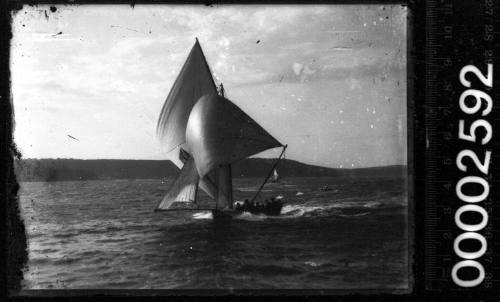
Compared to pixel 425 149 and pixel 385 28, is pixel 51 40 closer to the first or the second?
pixel 385 28

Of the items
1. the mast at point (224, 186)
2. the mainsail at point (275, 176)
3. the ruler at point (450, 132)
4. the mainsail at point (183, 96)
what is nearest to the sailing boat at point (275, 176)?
the mainsail at point (275, 176)

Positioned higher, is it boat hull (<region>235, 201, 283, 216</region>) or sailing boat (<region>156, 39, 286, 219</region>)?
sailing boat (<region>156, 39, 286, 219</region>)

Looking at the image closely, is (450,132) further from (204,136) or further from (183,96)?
(183,96)

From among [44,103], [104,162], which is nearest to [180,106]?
[104,162]

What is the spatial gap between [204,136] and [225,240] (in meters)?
0.60

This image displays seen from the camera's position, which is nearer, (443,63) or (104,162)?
(443,63)

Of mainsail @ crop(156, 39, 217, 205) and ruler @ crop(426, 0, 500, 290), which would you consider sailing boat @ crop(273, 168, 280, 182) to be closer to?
mainsail @ crop(156, 39, 217, 205)

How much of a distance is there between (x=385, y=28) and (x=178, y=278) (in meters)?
1.80

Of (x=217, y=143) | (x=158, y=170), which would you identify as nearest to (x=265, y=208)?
(x=217, y=143)

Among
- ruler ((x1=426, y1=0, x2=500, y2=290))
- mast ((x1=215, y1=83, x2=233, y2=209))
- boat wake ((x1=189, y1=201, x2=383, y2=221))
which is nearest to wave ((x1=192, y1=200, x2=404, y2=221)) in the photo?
boat wake ((x1=189, y1=201, x2=383, y2=221))

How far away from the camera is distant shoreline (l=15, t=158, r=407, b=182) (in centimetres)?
272

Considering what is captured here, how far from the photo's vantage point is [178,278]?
2.67 metres

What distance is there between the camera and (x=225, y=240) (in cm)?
273

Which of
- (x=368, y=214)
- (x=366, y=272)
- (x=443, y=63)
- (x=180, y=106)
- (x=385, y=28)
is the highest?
(x=385, y=28)
